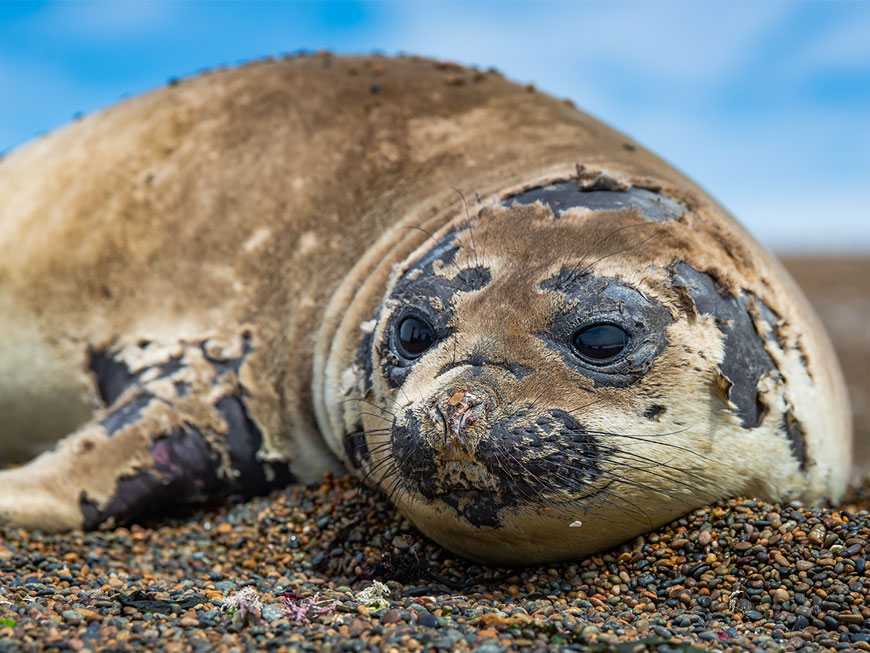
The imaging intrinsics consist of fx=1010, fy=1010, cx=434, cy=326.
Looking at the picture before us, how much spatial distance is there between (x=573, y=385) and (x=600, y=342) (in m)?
0.17

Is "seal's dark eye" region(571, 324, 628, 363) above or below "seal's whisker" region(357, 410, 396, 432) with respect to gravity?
above

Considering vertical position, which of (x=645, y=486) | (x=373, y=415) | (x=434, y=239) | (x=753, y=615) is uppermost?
(x=434, y=239)

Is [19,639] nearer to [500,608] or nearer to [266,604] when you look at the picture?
[266,604]

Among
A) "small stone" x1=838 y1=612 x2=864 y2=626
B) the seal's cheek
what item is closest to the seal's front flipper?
the seal's cheek

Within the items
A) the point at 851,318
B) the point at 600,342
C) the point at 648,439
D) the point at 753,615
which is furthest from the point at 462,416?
the point at 851,318

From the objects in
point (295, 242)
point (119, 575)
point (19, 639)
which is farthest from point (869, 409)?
point (19, 639)

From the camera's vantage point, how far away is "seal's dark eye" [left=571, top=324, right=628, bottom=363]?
3.21 m

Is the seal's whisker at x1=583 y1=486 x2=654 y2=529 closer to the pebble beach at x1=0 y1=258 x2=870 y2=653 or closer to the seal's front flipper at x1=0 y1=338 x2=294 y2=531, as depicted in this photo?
the pebble beach at x1=0 y1=258 x2=870 y2=653

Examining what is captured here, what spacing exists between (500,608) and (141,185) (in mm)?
3391

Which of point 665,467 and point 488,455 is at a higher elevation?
point 665,467

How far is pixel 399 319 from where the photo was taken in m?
3.54

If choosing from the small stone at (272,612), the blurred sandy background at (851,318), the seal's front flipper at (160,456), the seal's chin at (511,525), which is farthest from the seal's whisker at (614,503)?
the blurred sandy background at (851,318)

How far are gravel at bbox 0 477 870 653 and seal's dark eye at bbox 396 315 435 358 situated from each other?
73 cm

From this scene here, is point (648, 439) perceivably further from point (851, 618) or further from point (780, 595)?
point (851, 618)
